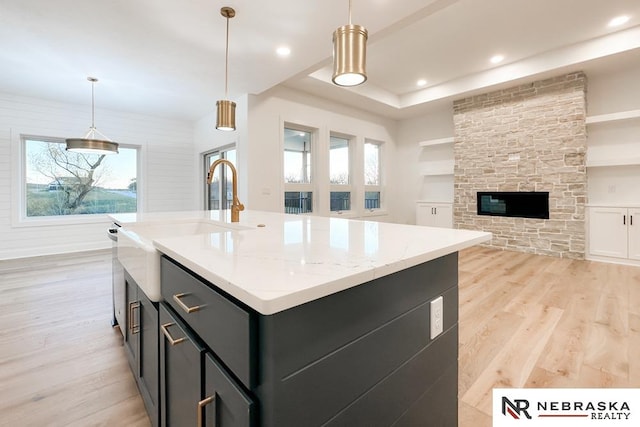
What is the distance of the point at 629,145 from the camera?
4.43 meters

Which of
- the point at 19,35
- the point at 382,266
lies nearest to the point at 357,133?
the point at 19,35

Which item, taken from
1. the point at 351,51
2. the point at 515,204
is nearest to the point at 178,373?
the point at 351,51

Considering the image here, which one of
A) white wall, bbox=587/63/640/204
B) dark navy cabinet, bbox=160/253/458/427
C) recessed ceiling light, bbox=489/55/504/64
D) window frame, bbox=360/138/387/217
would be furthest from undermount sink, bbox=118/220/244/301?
white wall, bbox=587/63/640/204

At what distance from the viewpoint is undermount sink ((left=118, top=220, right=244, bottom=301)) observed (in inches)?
43.8

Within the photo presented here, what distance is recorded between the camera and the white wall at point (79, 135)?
469cm

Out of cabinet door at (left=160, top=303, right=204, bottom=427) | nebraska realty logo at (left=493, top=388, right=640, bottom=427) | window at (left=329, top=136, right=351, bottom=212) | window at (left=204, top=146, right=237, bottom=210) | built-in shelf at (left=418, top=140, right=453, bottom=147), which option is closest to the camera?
cabinet door at (left=160, top=303, right=204, bottom=427)

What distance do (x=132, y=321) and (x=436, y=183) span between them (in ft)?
21.1

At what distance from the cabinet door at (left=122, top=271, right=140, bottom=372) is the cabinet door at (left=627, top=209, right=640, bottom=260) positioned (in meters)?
5.98

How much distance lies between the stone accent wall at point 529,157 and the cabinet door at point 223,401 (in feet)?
18.8

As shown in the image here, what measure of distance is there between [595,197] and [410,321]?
572 cm

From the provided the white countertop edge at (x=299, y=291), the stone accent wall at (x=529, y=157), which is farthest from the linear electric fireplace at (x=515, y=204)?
the white countertop edge at (x=299, y=291)

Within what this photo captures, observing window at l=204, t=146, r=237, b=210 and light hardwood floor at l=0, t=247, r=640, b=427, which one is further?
window at l=204, t=146, r=237, b=210

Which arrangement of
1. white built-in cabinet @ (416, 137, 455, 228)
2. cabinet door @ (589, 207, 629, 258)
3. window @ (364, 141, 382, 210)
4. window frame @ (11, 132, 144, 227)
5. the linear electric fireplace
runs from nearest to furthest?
1. cabinet door @ (589, 207, 629, 258)
2. window frame @ (11, 132, 144, 227)
3. the linear electric fireplace
4. white built-in cabinet @ (416, 137, 455, 228)
5. window @ (364, 141, 382, 210)

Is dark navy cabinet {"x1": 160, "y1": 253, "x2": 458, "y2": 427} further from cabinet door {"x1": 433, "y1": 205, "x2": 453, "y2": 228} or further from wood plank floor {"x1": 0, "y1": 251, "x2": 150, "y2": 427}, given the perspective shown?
cabinet door {"x1": 433, "y1": 205, "x2": 453, "y2": 228}
